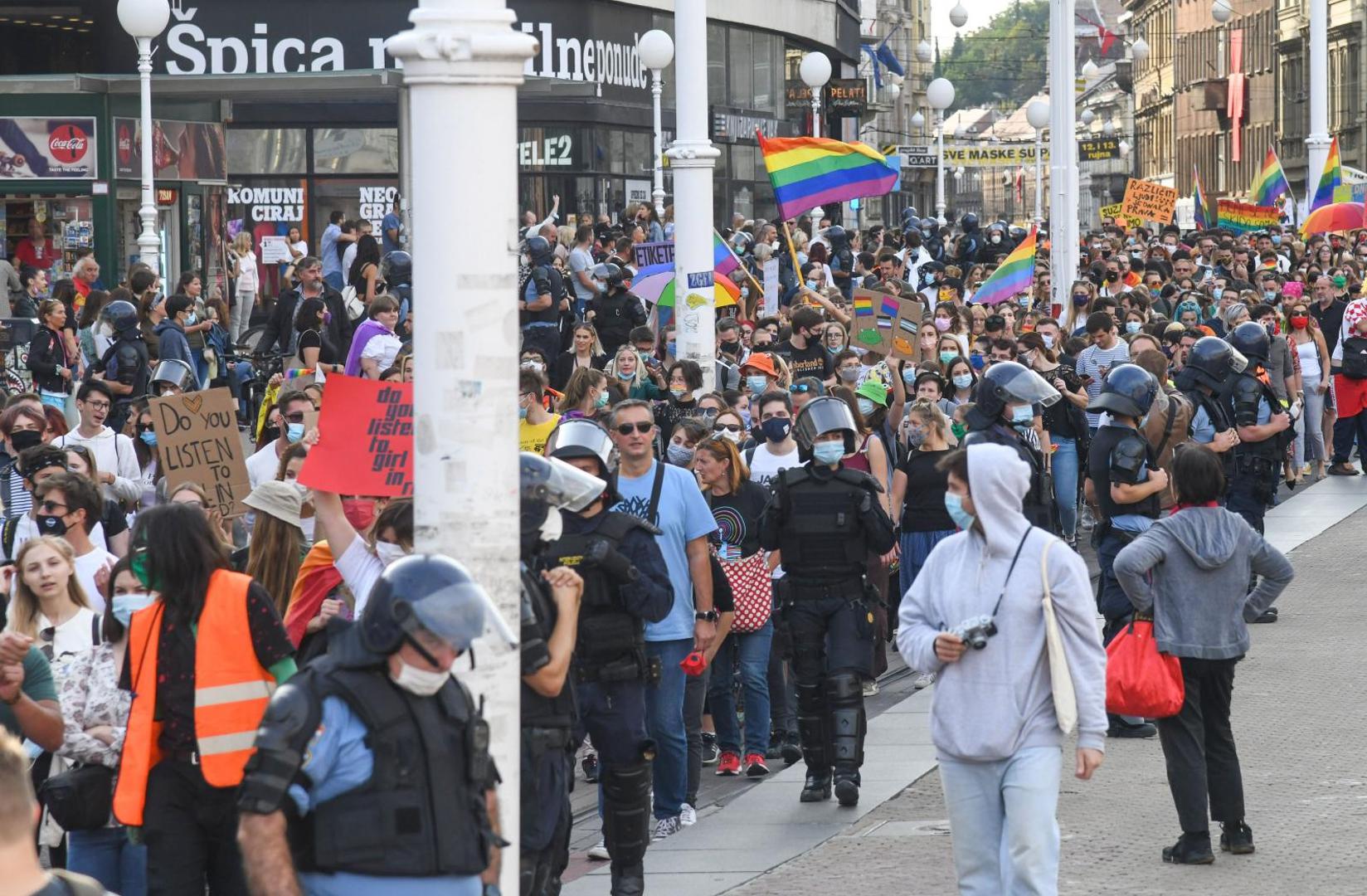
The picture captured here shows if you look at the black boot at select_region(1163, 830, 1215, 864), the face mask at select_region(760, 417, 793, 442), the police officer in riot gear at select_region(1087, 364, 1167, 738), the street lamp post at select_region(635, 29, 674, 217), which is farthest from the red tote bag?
the street lamp post at select_region(635, 29, 674, 217)

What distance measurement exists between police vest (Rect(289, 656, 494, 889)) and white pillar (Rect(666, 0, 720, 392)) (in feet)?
31.0

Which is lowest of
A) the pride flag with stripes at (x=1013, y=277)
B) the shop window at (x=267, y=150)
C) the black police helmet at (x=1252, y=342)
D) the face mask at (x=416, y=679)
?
the face mask at (x=416, y=679)

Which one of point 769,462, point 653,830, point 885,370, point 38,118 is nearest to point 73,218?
point 38,118

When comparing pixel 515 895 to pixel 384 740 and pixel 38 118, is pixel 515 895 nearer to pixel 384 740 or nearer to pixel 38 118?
pixel 384 740

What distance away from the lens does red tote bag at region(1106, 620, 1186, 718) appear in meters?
8.36

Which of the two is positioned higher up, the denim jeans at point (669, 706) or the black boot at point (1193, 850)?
the denim jeans at point (669, 706)

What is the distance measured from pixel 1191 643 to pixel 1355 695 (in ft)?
11.7

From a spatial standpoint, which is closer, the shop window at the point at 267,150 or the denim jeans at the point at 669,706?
the denim jeans at the point at 669,706

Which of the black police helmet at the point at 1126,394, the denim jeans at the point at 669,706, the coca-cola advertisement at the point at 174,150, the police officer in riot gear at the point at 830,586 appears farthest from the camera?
the coca-cola advertisement at the point at 174,150

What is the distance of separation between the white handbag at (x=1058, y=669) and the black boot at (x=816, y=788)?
10.7ft

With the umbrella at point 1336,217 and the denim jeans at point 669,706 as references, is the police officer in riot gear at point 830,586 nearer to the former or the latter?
the denim jeans at point 669,706

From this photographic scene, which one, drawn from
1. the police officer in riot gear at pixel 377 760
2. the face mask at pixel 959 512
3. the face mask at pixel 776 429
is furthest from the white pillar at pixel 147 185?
the police officer in riot gear at pixel 377 760

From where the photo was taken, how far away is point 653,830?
9328mm

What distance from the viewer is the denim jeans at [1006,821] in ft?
21.7
